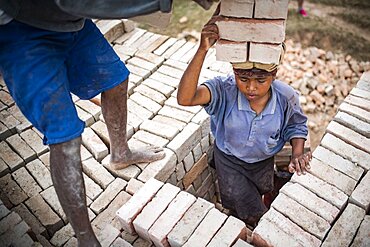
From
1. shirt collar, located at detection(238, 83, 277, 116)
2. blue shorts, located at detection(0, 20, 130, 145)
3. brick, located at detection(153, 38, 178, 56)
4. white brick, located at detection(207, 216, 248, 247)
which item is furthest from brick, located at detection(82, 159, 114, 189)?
brick, located at detection(153, 38, 178, 56)

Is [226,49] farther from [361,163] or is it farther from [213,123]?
[361,163]

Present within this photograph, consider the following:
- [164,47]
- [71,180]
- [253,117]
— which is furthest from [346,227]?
[164,47]

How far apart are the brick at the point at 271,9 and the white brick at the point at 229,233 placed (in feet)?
3.94

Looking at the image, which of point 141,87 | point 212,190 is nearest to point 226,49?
point 141,87

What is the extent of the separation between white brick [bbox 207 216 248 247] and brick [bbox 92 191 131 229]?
2.34 feet

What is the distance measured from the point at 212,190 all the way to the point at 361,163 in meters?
1.41

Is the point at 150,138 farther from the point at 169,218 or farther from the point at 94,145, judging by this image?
the point at 169,218

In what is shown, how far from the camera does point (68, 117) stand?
227cm

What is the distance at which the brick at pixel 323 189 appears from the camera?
2613 millimetres

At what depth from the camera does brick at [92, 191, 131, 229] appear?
2807 mm

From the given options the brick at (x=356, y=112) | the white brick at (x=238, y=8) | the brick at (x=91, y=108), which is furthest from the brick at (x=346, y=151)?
the brick at (x=91, y=108)

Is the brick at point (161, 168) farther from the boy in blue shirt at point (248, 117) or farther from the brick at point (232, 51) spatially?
the brick at point (232, 51)

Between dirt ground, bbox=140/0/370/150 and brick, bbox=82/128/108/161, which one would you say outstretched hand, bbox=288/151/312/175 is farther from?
dirt ground, bbox=140/0/370/150

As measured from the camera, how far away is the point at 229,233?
2.51 metres
